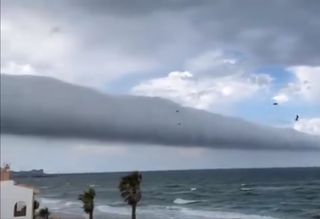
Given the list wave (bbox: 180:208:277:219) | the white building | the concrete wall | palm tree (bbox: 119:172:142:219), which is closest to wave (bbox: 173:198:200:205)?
wave (bbox: 180:208:277:219)

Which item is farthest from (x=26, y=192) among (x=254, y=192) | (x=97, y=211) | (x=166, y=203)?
(x=254, y=192)

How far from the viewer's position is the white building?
44500mm

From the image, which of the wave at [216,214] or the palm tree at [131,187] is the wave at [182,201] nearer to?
the wave at [216,214]

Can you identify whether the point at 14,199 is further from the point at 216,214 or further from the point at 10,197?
the point at 216,214

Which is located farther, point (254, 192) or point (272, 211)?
point (254, 192)

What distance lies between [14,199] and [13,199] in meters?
0.07

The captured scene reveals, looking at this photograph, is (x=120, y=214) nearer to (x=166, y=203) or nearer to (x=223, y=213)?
(x=223, y=213)

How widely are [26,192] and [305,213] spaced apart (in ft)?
182

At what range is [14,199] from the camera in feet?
148

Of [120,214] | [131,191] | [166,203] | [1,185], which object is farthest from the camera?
[166,203]

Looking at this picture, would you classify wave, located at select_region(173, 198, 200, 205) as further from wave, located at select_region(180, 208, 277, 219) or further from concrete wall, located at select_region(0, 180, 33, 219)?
concrete wall, located at select_region(0, 180, 33, 219)

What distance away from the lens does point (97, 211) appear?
94000 mm

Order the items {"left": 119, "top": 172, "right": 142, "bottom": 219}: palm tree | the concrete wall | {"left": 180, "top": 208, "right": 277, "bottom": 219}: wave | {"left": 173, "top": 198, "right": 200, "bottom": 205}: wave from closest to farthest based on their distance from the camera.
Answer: the concrete wall
{"left": 119, "top": 172, "right": 142, "bottom": 219}: palm tree
{"left": 180, "top": 208, "right": 277, "bottom": 219}: wave
{"left": 173, "top": 198, "right": 200, "bottom": 205}: wave

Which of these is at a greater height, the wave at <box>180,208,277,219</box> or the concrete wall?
the concrete wall
